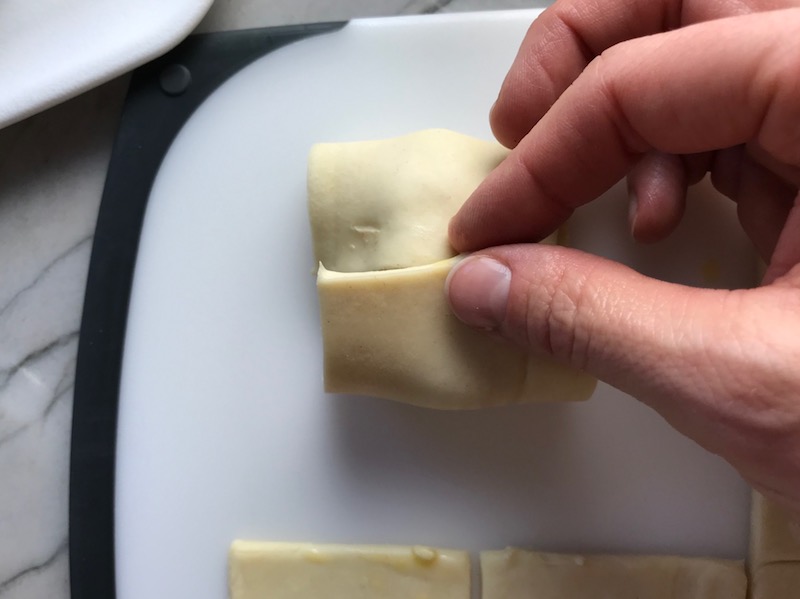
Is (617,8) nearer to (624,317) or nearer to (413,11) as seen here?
(413,11)

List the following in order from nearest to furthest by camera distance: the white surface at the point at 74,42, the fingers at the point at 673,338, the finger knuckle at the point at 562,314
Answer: the fingers at the point at 673,338 < the finger knuckle at the point at 562,314 < the white surface at the point at 74,42

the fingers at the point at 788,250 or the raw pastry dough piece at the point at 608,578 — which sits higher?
the fingers at the point at 788,250

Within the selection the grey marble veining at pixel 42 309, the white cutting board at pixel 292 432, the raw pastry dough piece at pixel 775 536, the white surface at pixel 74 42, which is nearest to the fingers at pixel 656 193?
the white cutting board at pixel 292 432

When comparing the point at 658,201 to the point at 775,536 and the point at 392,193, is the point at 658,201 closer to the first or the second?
the point at 392,193

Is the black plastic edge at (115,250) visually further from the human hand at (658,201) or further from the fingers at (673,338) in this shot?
the fingers at (673,338)

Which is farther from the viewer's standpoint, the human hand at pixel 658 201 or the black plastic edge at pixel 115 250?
the black plastic edge at pixel 115 250

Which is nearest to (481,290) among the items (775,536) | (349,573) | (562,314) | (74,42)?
(562,314)

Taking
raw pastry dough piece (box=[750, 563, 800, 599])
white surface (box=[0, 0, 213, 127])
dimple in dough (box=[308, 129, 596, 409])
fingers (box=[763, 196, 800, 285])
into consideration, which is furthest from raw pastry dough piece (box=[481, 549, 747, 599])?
white surface (box=[0, 0, 213, 127])

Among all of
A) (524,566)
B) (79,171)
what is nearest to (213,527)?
(524,566)

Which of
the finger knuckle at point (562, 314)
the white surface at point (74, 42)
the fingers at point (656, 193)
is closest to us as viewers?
the finger knuckle at point (562, 314)
